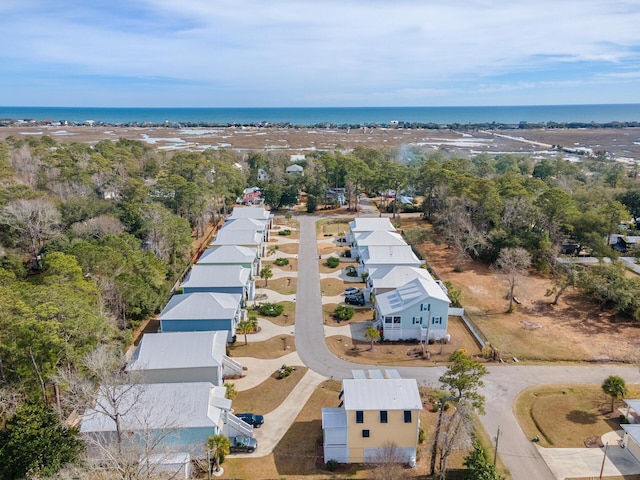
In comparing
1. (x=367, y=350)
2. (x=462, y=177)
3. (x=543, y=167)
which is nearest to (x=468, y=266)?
(x=462, y=177)

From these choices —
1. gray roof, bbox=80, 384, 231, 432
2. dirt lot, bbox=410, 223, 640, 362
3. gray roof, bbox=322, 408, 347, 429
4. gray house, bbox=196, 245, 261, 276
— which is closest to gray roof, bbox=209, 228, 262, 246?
gray house, bbox=196, 245, 261, 276

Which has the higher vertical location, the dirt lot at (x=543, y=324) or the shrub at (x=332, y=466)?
the dirt lot at (x=543, y=324)

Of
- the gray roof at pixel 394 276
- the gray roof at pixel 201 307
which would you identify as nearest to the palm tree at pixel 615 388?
the gray roof at pixel 394 276

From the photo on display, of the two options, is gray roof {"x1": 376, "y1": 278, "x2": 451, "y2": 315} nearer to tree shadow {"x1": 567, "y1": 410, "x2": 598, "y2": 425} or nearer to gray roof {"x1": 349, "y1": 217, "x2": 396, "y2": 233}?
tree shadow {"x1": 567, "y1": 410, "x2": 598, "y2": 425}

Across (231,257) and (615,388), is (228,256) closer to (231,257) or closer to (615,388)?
(231,257)

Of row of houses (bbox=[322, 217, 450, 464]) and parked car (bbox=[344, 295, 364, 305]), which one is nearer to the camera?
row of houses (bbox=[322, 217, 450, 464])

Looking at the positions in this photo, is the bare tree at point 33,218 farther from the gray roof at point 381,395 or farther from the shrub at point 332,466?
the shrub at point 332,466

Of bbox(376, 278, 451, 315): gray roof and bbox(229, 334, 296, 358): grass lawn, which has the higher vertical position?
bbox(376, 278, 451, 315): gray roof
